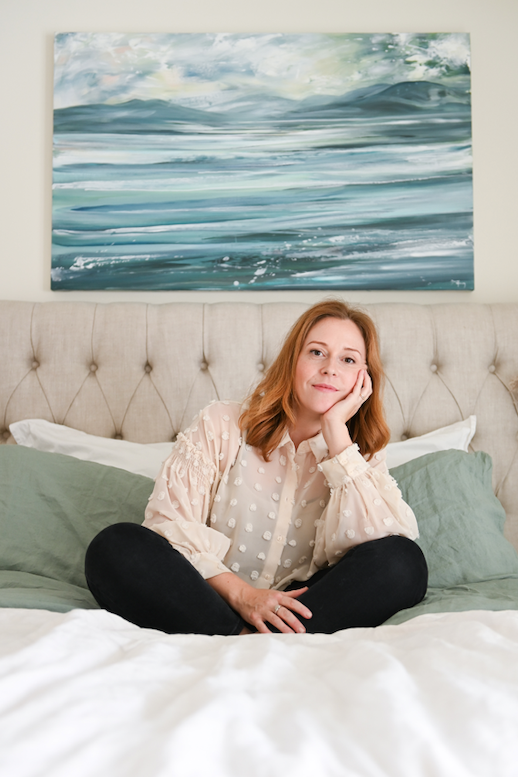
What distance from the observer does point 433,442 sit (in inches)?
63.7

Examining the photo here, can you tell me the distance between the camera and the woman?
983 mm

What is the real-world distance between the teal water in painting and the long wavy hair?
1.86 ft

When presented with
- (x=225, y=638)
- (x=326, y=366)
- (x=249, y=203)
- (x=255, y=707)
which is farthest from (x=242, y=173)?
(x=255, y=707)

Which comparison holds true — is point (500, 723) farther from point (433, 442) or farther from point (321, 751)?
point (433, 442)

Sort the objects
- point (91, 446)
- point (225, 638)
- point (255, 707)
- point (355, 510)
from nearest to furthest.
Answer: point (255, 707)
point (225, 638)
point (355, 510)
point (91, 446)

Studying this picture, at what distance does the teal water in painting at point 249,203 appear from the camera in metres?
1.88

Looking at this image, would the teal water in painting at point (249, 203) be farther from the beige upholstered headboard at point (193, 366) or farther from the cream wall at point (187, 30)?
the beige upholstered headboard at point (193, 366)

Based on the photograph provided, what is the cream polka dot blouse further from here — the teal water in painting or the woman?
the teal water in painting

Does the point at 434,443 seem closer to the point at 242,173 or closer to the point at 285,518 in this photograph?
the point at 285,518

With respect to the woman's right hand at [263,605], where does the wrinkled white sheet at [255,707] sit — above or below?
above

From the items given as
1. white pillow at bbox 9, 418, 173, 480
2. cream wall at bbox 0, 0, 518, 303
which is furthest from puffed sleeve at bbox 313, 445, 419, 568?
cream wall at bbox 0, 0, 518, 303

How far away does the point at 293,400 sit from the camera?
1.31 metres

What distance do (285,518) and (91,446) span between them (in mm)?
627

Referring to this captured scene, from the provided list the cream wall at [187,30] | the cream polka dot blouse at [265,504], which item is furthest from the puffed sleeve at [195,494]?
the cream wall at [187,30]
